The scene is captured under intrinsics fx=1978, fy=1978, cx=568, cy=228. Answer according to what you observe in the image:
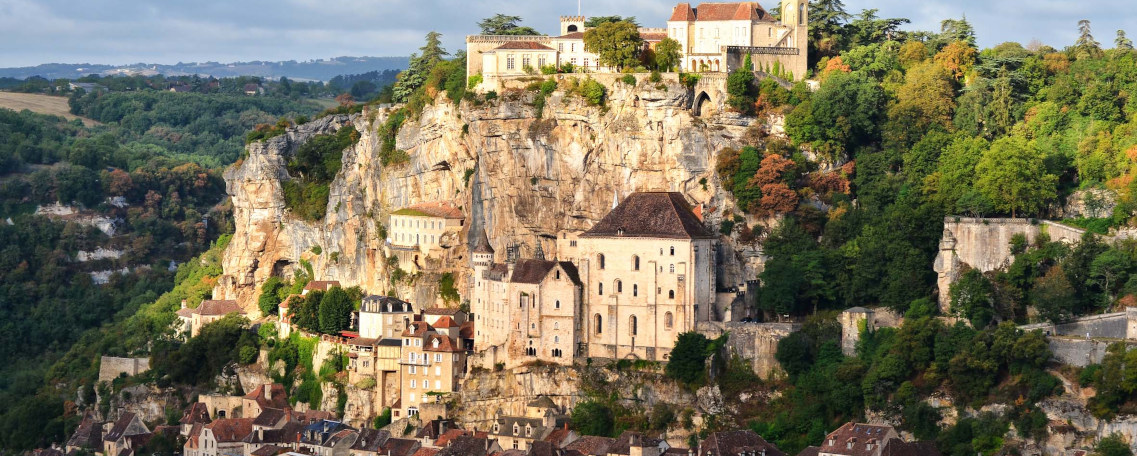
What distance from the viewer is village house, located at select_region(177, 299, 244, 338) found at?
107 meters

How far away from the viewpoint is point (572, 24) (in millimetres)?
96000

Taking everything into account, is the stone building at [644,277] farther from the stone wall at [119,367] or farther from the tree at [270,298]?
the stone wall at [119,367]

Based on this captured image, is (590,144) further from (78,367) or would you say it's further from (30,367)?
(30,367)

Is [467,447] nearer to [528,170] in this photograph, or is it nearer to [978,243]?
[528,170]

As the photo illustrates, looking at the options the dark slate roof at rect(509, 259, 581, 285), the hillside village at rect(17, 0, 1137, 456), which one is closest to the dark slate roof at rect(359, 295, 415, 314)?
the hillside village at rect(17, 0, 1137, 456)

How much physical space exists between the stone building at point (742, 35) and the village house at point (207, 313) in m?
31.1

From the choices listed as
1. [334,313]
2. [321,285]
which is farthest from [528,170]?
[321,285]

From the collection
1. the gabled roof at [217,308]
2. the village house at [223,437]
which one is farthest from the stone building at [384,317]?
the gabled roof at [217,308]

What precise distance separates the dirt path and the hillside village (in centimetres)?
8522

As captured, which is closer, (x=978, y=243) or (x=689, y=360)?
(x=978, y=243)

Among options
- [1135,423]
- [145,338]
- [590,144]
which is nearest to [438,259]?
[590,144]

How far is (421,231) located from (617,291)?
1585 cm

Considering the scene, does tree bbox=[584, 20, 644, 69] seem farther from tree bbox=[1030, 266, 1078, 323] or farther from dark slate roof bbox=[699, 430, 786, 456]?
tree bbox=[1030, 266, 1078, 323]

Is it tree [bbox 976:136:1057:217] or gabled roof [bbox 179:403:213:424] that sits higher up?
tree [bbox 976:136:1057:217]
